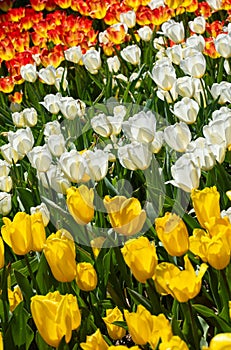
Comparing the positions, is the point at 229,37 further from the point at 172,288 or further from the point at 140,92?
the point at 172,288

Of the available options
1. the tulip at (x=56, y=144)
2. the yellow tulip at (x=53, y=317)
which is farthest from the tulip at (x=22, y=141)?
the yellow tulip at (x=53, y=317)

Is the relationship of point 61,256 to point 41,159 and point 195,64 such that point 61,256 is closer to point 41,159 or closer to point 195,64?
point 41,159

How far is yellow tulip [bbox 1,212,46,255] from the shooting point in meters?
1.76

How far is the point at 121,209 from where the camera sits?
177cm

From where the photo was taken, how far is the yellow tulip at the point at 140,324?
146cm

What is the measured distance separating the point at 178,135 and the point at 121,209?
537 mm

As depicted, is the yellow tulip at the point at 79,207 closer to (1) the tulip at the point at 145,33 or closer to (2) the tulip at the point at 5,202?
(2) the tulip at the point at 5,202

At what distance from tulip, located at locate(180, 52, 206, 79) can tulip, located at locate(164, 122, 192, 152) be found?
506 millimetres

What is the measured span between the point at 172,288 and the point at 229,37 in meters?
1.68

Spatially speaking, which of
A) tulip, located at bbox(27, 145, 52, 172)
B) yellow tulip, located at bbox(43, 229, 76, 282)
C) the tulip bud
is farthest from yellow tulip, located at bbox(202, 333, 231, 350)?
the tulip bud

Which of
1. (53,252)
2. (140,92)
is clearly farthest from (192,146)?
(140,92)

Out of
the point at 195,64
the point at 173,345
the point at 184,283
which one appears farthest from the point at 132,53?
the point at 173,345

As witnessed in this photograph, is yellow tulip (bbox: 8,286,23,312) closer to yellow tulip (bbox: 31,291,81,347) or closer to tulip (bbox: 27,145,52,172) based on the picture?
yellow tulip (bbox: 31,291,81,347)

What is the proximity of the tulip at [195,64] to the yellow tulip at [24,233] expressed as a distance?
1.09 m
